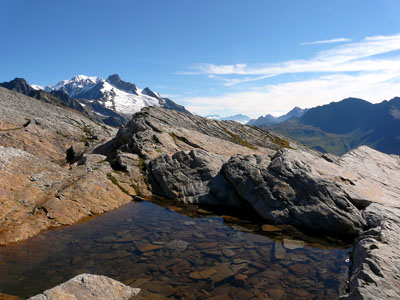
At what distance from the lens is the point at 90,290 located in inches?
540

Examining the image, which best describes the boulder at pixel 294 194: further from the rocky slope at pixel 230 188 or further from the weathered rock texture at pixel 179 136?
the weathered rock texture at pixel 179 136

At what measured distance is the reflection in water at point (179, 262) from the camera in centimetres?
1541

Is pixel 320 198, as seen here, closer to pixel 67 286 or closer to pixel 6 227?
pixel 67 286

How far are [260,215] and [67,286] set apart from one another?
63.7 feet

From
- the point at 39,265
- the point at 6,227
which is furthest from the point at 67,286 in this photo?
the point at 6,227

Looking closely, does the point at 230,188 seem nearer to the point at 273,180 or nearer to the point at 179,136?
the point at 273,180

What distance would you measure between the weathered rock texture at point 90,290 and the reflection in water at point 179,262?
1046 millimetres

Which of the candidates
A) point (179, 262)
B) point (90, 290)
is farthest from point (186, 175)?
point (90, 290)

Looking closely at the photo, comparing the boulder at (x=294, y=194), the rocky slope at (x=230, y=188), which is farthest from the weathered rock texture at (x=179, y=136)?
the boulder at (x=294, y=194)

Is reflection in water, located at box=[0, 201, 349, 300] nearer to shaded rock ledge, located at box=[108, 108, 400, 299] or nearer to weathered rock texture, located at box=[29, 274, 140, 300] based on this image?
weathered rock texture, located at box=[29, 274, 140, 300]

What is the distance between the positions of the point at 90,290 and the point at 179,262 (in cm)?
623

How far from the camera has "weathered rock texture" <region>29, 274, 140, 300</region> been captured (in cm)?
1292

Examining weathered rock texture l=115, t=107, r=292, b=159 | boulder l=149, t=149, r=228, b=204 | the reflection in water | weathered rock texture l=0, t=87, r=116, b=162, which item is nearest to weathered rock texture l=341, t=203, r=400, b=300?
the reflection in water

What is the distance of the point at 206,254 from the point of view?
19578mm
